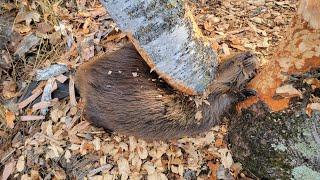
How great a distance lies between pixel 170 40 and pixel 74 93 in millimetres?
695

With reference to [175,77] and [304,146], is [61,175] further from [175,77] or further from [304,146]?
[304,146]

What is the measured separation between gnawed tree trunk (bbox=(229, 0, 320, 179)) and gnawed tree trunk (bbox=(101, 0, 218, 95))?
226mm

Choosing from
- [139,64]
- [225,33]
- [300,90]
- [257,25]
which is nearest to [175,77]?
[139,64]

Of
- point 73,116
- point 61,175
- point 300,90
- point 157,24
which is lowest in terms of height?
point 61,175

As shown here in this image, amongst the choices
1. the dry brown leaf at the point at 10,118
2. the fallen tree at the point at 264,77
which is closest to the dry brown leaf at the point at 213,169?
the fallen tree at the point at 264,77

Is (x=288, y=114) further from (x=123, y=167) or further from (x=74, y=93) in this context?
(x=74, y=93)

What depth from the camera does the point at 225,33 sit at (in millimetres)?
2352

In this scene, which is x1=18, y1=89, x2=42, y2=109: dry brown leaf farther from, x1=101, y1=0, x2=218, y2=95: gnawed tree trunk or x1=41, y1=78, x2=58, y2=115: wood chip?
x1=101, y1=0, x2=218, y2=95: gnawed tree trunk

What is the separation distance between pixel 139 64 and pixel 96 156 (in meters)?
0.47

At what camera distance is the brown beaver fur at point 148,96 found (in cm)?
190

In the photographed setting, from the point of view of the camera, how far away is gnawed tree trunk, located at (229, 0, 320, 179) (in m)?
1.62

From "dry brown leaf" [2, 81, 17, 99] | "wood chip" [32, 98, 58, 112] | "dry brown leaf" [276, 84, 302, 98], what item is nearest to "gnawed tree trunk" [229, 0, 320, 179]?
"dry brown leaf" [276, 84, 302, 98]

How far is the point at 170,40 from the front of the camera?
5.64 ft

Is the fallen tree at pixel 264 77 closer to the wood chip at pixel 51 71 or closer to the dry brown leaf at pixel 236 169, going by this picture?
the dry brown leaf at pixel 236 169
